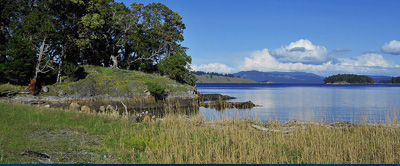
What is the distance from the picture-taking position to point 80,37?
158 feet

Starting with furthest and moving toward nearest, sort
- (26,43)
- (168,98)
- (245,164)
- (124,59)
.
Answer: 1. (124,59)
2. (168,98)
3. (26,43)
4. (245,164)

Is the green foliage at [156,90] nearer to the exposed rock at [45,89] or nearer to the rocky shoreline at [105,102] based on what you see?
the rocky shoreline at [105,102]

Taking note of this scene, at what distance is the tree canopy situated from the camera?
38.4m

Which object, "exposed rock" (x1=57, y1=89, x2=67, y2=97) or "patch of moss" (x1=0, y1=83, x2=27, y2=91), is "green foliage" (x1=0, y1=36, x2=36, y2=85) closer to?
"patch of moss" (x1=0, y1=83, x2=27, y2=91)

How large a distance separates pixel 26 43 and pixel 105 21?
15.9 metres

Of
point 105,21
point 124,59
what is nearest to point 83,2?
point 105,21

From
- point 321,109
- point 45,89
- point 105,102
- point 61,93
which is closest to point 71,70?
point 61,93

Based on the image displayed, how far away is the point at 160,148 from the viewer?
36.7ft

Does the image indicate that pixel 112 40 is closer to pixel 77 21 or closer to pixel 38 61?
pixel 77 21

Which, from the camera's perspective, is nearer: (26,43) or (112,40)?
(26,43)

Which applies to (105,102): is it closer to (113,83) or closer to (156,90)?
(113,83)

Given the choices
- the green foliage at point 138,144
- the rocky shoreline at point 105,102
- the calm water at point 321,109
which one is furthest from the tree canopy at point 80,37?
the green foliage at point 138,144

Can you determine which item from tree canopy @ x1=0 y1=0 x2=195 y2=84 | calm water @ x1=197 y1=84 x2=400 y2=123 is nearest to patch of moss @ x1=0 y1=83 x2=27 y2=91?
tree canopy @ x1=0 y1=0 x2=195 y2=84

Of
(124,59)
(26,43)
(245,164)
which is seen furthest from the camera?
(124,59)
